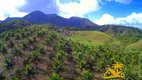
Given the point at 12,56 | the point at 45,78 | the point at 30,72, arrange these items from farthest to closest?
the point at 12,56
the point at 45,78
the point at 30,72

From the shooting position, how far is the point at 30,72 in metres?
125

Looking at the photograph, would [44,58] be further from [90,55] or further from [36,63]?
[90,55]

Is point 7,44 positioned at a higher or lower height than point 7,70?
higher

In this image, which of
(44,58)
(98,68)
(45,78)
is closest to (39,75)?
(45,78)

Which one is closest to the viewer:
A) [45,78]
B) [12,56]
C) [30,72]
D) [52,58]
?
[30,72]

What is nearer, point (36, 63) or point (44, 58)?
point (36, 63)

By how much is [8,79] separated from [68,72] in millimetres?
38471

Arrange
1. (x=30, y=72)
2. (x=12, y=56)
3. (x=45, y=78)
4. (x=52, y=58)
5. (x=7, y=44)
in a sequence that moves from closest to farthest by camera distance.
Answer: (x=30, y=72)
(x=45, y=78)
(x=12, y=56)
(x=52, y=58)
(x=7, y=44)

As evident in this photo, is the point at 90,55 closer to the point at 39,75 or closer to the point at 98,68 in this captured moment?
the point at 98,68

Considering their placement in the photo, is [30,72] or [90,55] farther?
[90,55]

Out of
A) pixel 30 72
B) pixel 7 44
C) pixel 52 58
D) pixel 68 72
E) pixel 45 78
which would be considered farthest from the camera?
pixel 7 44

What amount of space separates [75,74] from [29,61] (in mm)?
34801

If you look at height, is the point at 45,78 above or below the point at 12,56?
below

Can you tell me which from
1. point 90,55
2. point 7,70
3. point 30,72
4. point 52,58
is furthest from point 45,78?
point 90,55
